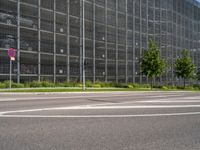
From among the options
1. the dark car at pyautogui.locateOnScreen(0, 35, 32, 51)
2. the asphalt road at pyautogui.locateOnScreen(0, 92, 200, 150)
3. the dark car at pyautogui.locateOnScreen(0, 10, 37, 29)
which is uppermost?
the dark car at pyautogui.locateOnScreen(0, 10, 37, 29)

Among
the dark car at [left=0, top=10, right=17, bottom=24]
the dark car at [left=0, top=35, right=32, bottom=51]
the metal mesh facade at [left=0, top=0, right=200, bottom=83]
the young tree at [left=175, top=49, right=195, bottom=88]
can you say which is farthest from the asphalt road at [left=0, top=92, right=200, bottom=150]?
the young tree at [left=175, top=49, right=195, bottom=88]

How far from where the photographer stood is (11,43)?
2881 cm

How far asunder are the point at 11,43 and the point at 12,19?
3.02 meters

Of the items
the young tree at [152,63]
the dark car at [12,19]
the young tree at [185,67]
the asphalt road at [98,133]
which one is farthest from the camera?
the young tree at [185,67]

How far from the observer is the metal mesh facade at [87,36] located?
29.6 m

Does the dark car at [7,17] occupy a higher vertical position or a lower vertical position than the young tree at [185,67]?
higher

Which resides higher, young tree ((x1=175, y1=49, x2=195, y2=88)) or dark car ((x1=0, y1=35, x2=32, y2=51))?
dark car ((x1=0, y1=35, x2=32, y2=51))

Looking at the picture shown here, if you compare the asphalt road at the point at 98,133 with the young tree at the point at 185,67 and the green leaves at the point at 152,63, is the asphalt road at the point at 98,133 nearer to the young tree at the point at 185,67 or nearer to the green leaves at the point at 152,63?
the green leaves at the point at 152,63

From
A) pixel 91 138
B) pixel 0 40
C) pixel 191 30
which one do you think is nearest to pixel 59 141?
pixel 91 138

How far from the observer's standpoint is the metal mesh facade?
29625 mm

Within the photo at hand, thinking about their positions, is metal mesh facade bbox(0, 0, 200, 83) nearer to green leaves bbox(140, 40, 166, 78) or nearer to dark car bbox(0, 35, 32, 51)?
dark car bbox(0, 35, 32, 51)

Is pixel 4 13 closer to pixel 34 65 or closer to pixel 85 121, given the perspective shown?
pixel 34 65

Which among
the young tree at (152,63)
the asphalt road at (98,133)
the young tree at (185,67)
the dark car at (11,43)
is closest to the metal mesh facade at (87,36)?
the dark car at (11,43)

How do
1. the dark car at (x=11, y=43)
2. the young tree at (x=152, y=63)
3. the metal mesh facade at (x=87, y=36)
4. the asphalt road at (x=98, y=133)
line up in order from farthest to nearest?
the young tree at (x=152, y=63), the metal mesh facade at (x=87, y=36), the dark car at (x=11, y=43), the asphalt road at (x=98, y=133)
